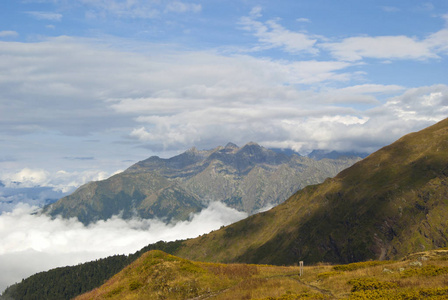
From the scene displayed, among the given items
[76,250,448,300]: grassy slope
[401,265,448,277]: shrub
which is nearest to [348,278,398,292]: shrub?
[76,250,448,300]: grassy slope

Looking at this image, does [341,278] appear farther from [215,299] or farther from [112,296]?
[112,296]

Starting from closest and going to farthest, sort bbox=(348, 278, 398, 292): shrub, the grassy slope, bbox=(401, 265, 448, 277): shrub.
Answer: the grassy slope → bbox=(348, 278, 398, 292): shrub → bbox=(401, 265, 448, 277): shrub

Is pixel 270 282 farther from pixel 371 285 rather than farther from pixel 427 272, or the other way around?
pixel 427 272

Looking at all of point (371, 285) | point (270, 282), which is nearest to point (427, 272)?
point (371, 285)

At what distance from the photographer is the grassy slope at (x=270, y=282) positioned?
3206 cm

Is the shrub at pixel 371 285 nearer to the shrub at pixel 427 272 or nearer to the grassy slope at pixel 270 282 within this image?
the grassy slope at pixel 270 282

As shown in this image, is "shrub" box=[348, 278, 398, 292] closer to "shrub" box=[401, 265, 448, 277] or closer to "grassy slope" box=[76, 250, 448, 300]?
"grassy slope" box=[76, 250, 448, 300]

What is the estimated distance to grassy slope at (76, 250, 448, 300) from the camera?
32062 mm

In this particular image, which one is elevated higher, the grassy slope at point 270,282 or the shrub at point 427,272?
the grassy slope at point 270,282

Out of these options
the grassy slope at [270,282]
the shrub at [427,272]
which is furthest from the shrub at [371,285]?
the shrub at [427,272]

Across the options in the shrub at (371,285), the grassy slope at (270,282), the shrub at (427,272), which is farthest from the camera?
the shrub at (427,272)

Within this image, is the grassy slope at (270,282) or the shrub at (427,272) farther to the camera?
the shrub at (427,272)

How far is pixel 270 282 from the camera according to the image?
41781 mm

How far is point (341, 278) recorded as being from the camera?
4172cm
